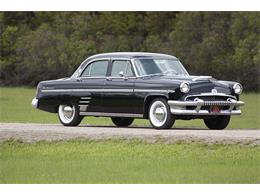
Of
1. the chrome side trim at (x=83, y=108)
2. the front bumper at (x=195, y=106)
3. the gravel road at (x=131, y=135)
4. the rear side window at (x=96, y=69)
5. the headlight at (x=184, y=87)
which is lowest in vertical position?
the gravel road at (x=131, y=135)

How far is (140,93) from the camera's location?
830 inches

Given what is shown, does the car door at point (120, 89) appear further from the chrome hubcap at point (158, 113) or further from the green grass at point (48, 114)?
the green grass at point (48, 114)

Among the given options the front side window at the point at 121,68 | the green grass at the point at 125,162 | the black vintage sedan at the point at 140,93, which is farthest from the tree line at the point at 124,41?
the green grass at the point at 125,162

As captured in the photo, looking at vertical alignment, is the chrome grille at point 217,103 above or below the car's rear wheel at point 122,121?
above

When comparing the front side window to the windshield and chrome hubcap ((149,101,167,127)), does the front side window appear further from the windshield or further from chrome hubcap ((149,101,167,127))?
chrome hubcap ((149,101,167,127))

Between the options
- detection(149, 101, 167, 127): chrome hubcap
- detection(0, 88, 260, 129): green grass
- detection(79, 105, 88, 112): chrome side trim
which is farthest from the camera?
detection(0, 88, 260, 129): green grass

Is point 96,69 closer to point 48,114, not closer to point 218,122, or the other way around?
point 218,122

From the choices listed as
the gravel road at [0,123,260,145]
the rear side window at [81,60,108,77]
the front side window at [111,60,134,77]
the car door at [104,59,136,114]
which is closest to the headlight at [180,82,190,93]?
the gravel road at [0,123,260,145]

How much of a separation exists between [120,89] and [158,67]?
0.92 meters

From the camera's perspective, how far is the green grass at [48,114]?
26.9m

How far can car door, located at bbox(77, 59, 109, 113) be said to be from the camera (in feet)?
72.1

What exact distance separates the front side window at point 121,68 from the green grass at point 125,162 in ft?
7.94

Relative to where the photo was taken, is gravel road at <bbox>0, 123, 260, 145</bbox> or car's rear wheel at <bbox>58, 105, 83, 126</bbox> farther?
car's rear wheel at <bbox>58, 105, 83, 126</bbox>
